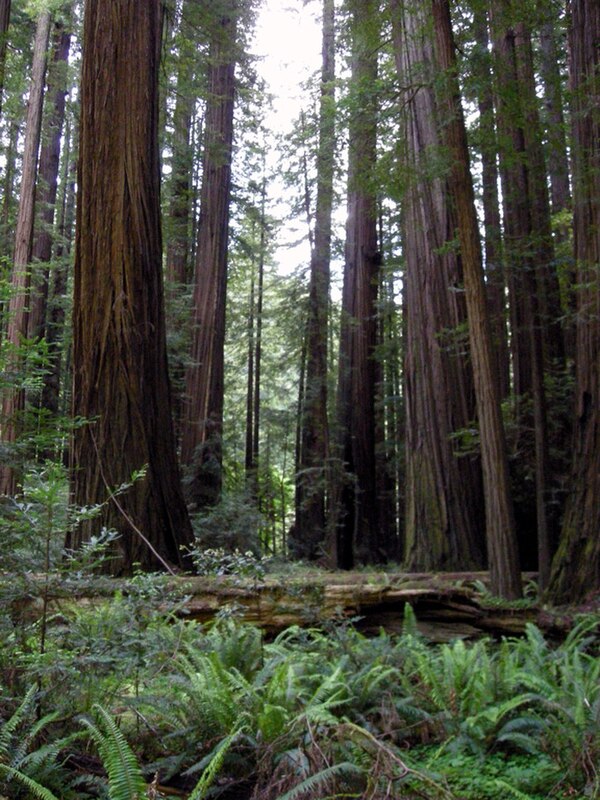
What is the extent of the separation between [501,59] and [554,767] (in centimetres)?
714

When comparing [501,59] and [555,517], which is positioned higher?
[501,59]

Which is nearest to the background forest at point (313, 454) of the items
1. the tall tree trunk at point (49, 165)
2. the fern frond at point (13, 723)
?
the fern frond at point (13, 723)

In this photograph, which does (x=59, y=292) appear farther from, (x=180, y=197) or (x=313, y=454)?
(x=313, y=454)

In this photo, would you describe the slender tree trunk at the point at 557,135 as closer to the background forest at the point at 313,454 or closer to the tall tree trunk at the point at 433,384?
the background forest at the point at 313,454

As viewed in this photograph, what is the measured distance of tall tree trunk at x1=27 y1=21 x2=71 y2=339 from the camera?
17.9 meters

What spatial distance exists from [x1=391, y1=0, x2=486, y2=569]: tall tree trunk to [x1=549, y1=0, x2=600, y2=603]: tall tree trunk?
193 cm

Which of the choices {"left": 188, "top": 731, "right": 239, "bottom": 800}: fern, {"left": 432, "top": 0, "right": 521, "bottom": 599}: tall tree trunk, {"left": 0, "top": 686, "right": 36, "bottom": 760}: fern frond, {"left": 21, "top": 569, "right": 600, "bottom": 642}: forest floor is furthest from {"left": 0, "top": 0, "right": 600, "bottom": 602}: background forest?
Result: {"left": 188, "top": 731, "right": 239, "bottom": 800}: fern

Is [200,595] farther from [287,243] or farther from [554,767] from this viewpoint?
[287,243]

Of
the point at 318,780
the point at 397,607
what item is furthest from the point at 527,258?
the point at 318,780

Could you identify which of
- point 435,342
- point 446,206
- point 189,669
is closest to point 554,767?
point 189,669

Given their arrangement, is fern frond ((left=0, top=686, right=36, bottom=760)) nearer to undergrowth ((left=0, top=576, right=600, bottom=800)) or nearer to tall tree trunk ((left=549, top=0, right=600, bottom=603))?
undergrowth ((left=0, top=576, right=600, bottom=800))

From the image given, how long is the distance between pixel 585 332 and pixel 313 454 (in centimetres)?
1109

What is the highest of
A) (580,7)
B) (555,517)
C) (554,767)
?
(580,7)

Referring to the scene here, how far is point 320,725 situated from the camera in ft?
12.1
